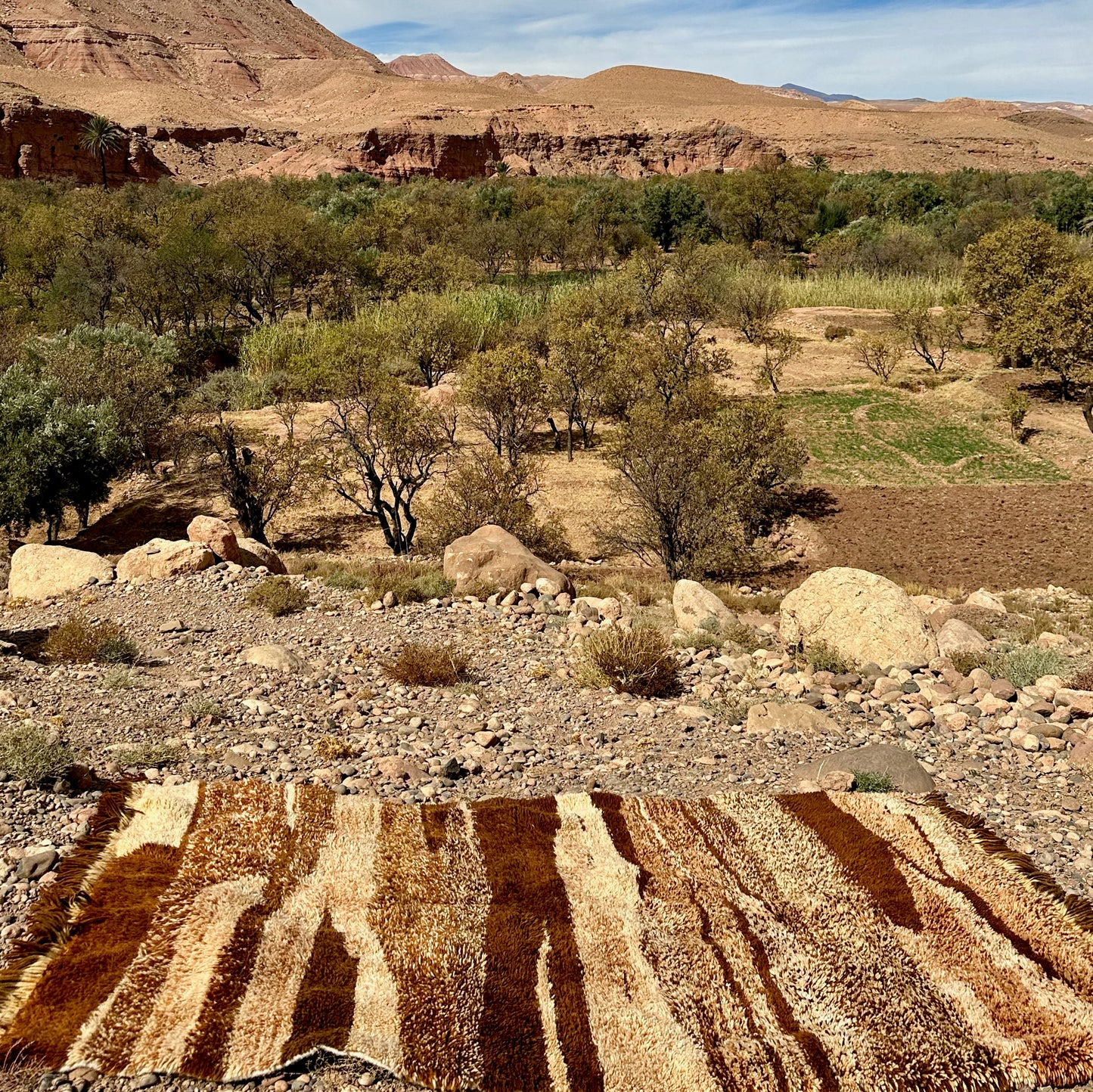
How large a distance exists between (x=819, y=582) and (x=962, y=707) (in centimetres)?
235

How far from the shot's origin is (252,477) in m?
15.3

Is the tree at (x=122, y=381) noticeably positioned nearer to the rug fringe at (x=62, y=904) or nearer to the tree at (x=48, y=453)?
the tree at (x=48, y=453)

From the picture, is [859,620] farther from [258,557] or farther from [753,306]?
[753,306]

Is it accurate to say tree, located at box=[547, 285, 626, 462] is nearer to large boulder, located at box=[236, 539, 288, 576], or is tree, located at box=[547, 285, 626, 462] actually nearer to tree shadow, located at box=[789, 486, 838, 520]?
tree shadow, located at box=[789, 486, 838, 520]

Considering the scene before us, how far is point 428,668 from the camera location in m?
7.40

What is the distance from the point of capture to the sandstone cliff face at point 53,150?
6750cm

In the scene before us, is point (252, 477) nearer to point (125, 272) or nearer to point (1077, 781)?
point (1077, 781)

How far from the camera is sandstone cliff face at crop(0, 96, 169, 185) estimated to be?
6750 cm

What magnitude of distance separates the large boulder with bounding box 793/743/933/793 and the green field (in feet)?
47.9

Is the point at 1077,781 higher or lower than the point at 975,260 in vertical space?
lower

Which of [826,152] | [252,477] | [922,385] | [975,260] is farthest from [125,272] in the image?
[826,152]

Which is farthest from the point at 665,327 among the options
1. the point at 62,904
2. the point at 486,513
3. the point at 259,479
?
the point at 62,904

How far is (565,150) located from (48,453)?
290 feet

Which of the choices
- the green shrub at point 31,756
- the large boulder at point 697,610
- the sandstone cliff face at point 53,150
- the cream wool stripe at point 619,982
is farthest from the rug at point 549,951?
the sandstone cliff face at point 53,150
